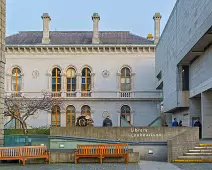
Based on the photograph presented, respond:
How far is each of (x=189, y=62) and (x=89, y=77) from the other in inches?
Result: 825

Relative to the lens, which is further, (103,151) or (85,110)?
(85,110)

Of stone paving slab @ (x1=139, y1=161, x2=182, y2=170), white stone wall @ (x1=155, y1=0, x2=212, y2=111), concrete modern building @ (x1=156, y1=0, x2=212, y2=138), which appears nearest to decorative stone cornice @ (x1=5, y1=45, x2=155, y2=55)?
white stone wall @ (x1=155, y1=0, x2=212, y2=111)

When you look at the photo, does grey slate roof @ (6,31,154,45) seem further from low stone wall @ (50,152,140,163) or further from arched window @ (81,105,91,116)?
low stone wall @ (50,152,140,163)

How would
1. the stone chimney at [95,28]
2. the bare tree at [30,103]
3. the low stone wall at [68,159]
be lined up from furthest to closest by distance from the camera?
the stone chimney at [95,28] < the bare tree at [30,103] < the low stone wall at [68,159]

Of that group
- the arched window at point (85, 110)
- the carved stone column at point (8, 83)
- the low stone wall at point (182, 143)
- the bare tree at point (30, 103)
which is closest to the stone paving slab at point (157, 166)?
the low stone wall at point (182, 143)

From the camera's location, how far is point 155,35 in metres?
52.9

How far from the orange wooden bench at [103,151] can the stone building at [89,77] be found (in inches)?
1174

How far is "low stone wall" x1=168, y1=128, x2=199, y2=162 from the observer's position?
69.7ft

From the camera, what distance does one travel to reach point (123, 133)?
22984 millimetres

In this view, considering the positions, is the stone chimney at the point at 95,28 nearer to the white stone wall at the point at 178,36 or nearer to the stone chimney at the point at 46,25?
the stone chimney at the point at 46,25

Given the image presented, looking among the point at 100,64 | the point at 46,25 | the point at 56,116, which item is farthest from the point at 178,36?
the point at 46,25

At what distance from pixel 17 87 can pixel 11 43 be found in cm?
543

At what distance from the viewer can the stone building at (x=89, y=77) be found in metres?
51.2

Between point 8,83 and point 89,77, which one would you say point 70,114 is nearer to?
point 89,77
